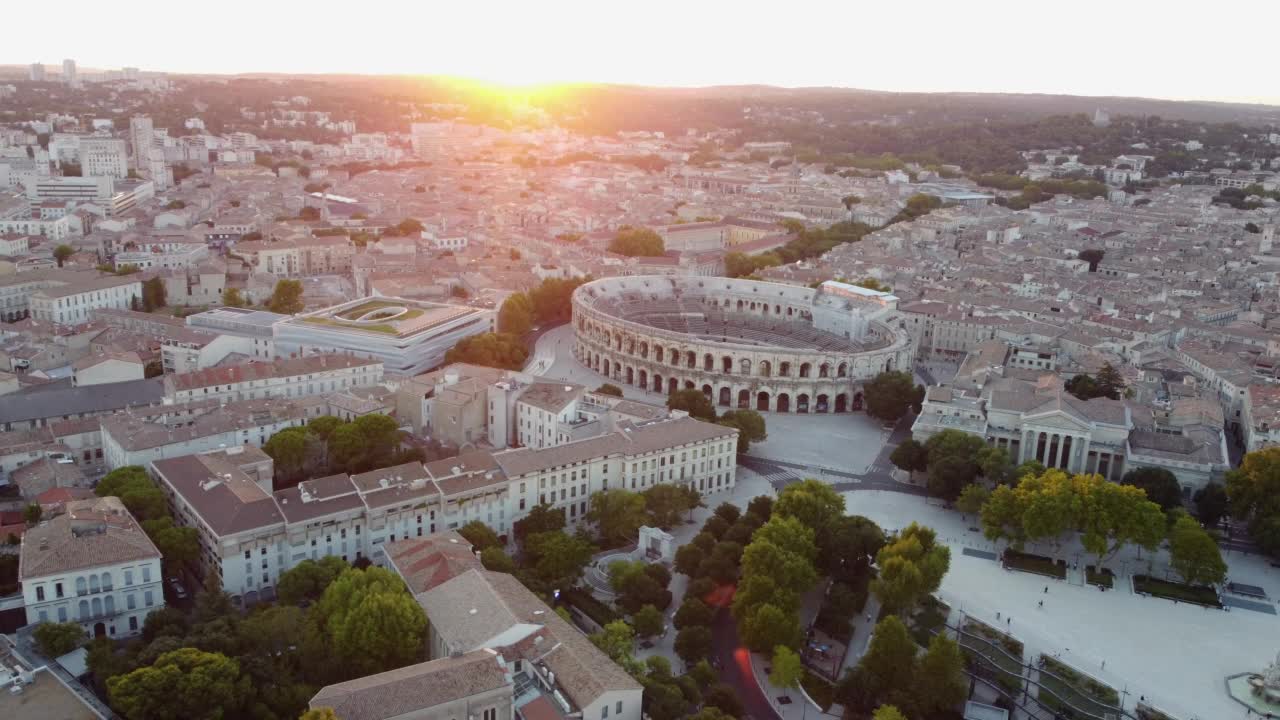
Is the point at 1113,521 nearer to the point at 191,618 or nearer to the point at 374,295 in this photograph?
the point at 191,618

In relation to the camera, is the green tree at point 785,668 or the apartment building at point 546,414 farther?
the apartment building at point 546,414

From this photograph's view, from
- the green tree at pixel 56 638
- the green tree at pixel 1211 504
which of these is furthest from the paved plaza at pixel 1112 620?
the green tree at pixel 56 638

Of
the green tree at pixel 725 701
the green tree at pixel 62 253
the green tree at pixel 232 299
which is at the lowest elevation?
the green tree at pixel 725 701

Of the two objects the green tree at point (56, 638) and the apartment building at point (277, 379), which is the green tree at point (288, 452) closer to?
the apartment building at point (277, 379)

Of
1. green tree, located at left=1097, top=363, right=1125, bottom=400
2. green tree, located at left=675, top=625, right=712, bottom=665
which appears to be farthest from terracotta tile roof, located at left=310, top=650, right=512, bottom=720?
green tree, located at left=1097, top=363, right=1125, bottom=400

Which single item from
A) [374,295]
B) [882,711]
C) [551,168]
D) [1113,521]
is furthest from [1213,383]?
[551,168]

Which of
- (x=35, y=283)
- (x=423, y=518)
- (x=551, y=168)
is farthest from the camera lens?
(x=551, y=168)

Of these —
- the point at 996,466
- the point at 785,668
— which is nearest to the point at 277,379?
the point at 785,668
